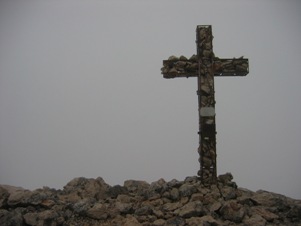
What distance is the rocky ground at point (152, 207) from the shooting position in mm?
4688

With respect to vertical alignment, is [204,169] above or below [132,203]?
above

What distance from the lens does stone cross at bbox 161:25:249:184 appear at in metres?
6.62

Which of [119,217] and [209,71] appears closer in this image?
[119,217]

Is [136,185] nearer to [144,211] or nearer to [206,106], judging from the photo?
[144,211]

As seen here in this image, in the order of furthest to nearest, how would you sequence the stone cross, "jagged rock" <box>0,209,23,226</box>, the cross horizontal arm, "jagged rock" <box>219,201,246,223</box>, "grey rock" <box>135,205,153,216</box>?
the cross horizontal arm
the stone cross
"grey rock" <box>135,205,153,216</box>
"jagged rock" <box>219,201,246,223</box>
"jagged rock" <box>0,209,23,226</box>

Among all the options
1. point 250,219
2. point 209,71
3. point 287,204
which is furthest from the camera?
point 209,71

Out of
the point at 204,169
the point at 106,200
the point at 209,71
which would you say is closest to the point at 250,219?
the point at 204,169

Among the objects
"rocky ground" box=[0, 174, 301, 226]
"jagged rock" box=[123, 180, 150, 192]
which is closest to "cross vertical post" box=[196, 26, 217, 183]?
"rocky ground" box=[0, 174, 301, 226]

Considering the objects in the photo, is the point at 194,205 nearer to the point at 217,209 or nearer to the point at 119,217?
the point at 217,209

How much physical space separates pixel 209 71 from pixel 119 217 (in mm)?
4199

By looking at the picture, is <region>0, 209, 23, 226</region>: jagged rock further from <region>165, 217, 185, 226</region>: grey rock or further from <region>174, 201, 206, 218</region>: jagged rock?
<region>174, 201, 206, 218</region>: jagged rock

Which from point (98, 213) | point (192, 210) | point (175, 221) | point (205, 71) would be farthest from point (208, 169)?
point (98, 213)

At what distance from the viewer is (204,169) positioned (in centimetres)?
645

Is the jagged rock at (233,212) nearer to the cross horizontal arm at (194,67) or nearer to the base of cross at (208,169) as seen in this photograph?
the base of cross at (208,169)
